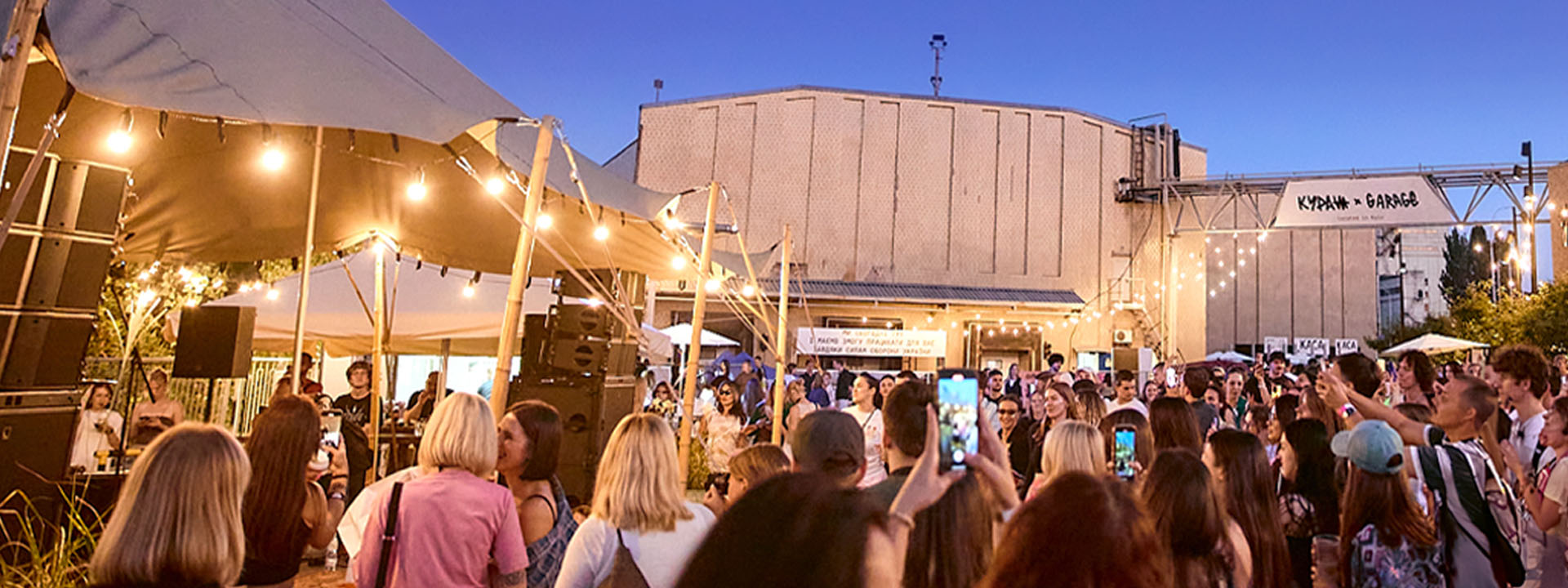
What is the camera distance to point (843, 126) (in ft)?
86.6

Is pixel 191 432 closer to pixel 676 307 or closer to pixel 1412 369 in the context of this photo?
pixel 1412 369

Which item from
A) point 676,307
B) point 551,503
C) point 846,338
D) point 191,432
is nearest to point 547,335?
point 551,503

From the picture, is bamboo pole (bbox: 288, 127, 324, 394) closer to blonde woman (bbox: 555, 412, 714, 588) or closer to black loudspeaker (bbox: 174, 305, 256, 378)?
black loudspeaker (bbox: 174, 305, 256, 378)

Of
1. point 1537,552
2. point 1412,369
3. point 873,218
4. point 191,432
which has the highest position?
point 873,218

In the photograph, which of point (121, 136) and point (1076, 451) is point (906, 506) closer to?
point (1076, 451)

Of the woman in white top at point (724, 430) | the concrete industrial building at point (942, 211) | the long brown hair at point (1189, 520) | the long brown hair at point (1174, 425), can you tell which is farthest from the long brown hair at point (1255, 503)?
the concrete industrial building at point (942, 211)

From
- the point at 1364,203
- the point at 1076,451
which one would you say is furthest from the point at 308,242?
the point at 1364,203

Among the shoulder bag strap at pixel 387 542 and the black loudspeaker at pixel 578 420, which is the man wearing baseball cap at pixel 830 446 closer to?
the shoulder bag strap at pixel 387 542

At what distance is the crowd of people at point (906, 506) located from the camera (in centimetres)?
149

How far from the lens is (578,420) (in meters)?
7.81

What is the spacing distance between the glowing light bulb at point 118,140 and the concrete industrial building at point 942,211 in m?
20.4

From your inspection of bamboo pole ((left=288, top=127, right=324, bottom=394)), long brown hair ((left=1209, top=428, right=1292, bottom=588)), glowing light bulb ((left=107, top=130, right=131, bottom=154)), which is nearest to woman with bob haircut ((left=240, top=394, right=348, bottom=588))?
glowing light bulb ((left=107, top=130, right=131, bottom=154))

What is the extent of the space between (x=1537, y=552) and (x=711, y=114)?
24.0 metres

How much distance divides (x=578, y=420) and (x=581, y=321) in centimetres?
84
